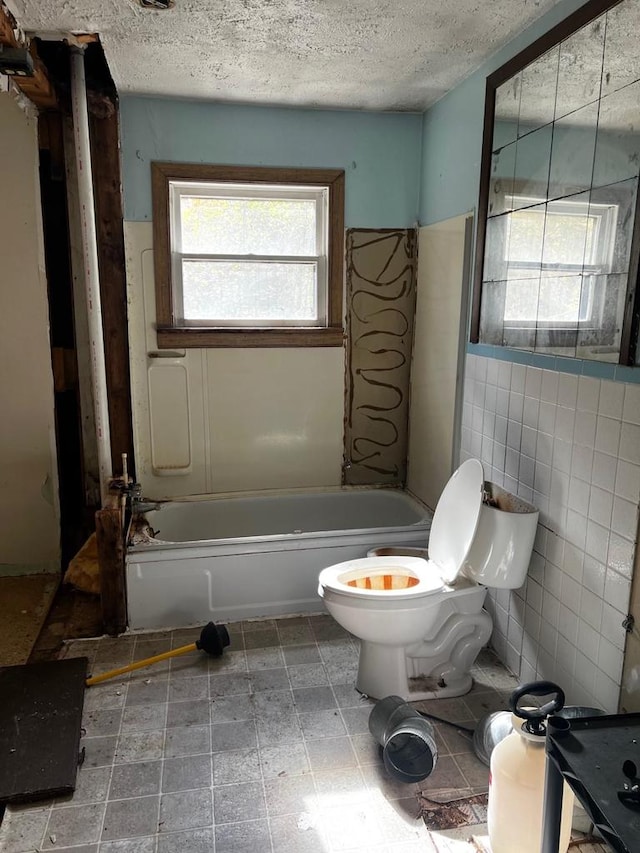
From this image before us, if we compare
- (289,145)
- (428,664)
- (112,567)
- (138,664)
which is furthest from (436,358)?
(138,664)

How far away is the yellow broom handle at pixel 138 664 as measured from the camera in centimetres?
236

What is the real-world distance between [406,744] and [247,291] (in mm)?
2291

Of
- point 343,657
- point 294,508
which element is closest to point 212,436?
point 294,508

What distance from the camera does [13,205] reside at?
9.75ft

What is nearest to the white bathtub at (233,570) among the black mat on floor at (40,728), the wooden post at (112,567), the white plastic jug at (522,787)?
the wooden post at (112,567)

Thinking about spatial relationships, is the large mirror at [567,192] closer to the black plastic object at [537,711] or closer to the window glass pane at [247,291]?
the black plastic object at [537,711]

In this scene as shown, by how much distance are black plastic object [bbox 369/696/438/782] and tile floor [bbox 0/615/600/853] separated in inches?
2.3

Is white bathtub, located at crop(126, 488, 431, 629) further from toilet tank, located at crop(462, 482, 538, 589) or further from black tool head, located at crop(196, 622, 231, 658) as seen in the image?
toilet tank, located at crop(462, 482, 538, 589)

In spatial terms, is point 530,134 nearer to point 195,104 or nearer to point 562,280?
point 562,280

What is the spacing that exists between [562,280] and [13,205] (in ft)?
8.13

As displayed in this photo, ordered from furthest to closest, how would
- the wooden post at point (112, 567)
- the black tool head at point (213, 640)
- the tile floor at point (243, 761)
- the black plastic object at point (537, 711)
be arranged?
the wooden post at point (112, 567) → the black tool head at point (213, 640) → the tile floor at point (243, 761) → the black plastic object at point (537, 711)

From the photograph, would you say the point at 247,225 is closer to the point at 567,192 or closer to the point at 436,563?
the point at 567,192

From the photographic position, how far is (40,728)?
2.10 meters

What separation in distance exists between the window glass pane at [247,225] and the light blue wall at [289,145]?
0.19 metres
